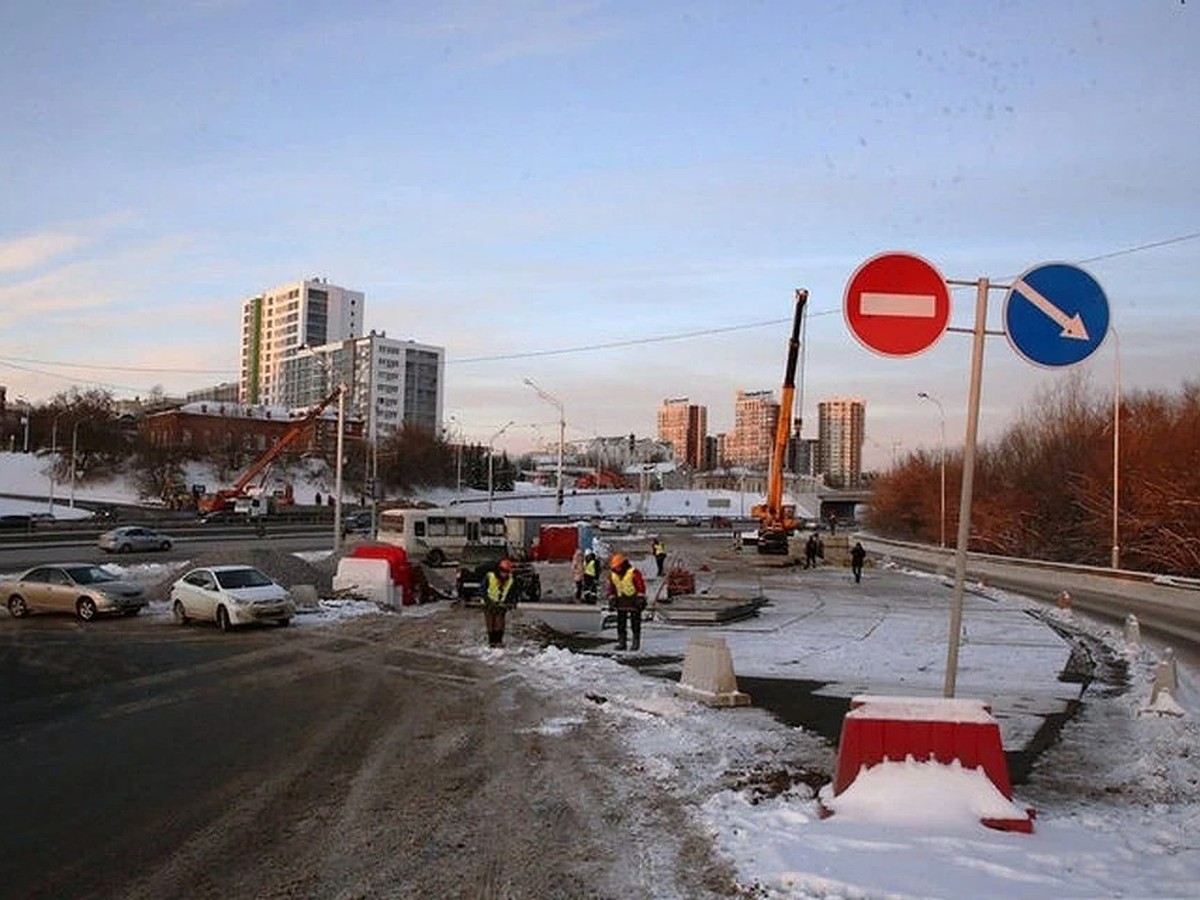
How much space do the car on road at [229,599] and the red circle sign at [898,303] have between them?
67.4ft

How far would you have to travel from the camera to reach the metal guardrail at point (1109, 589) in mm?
32500

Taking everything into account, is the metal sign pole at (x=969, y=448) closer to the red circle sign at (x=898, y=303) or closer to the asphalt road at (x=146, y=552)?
the red circle sign at (x=898, y=303)

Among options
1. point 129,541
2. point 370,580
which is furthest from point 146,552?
point 370,580

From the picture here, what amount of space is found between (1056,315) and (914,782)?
3.18 metres

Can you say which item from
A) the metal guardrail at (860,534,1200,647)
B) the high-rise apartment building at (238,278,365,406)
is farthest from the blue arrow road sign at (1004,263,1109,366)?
the high-rise apartment building at (238,278,365,406)

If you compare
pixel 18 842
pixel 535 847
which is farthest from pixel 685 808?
pixel 18 842

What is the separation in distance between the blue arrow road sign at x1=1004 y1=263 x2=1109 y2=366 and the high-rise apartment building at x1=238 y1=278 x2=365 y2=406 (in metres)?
122

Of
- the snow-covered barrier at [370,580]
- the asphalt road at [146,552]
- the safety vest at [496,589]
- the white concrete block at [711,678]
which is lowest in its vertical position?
the asphalt road at [146,552]

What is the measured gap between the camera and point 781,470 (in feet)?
178

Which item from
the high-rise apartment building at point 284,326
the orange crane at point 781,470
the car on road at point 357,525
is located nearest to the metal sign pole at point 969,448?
the orange crane at point 781,470

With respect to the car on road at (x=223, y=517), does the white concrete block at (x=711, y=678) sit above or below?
above

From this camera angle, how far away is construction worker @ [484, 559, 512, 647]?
20281mm

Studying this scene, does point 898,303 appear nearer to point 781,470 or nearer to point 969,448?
point 969,448

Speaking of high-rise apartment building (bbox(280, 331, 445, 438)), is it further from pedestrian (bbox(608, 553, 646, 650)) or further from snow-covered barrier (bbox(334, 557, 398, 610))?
pedestrian (bbox(608, 553, 646, 650))
